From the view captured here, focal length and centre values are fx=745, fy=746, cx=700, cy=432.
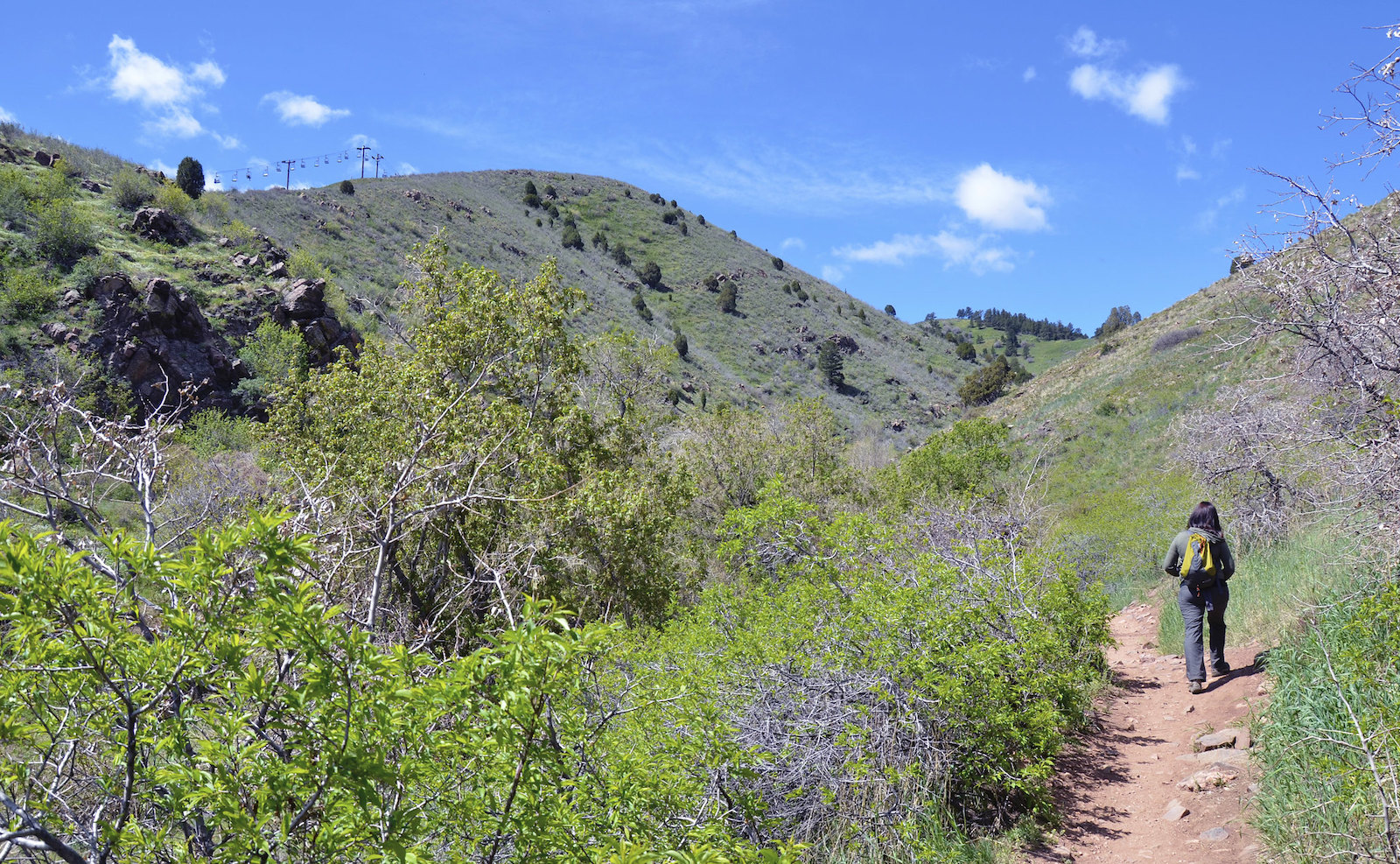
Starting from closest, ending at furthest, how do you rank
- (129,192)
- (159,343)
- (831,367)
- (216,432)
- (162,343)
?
1. (216,432)
2. (159,343)
3. (162,343)
4. (129,192)
5. (831,367)

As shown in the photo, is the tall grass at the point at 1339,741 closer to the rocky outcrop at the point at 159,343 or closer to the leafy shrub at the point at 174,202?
the rocky outcrop at the point at 159,343

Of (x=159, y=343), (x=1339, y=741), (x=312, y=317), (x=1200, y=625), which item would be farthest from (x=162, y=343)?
(x=1339, y=741)

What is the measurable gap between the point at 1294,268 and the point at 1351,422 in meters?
1.50

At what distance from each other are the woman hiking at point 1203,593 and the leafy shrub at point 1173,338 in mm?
31907

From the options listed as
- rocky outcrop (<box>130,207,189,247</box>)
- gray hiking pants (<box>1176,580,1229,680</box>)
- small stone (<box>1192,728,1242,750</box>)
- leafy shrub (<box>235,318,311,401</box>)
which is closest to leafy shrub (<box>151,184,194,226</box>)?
rocky outcrop (<box>130,207,189,247</box>)

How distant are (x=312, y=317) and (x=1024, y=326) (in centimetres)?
11704

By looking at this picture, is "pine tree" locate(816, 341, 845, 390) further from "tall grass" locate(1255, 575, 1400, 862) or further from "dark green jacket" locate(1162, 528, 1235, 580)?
"tall grass" locate(1255, 575, 1400, 862)

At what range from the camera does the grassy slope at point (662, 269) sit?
157ft

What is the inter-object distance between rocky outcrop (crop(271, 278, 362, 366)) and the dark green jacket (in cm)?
3227

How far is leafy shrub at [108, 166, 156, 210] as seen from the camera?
3688cm

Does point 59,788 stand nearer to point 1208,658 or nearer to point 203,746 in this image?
point 203,746

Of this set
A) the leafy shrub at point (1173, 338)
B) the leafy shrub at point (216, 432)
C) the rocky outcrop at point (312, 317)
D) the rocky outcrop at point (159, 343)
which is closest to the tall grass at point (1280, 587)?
the leafy shrub at point (216, 432)

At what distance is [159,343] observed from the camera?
2877cm

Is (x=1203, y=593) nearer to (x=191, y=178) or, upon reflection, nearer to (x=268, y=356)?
(x=268, y=356)
